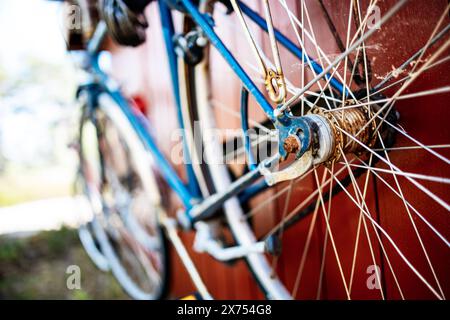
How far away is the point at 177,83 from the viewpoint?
1.09m

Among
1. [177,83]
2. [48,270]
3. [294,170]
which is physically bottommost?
[48,270]

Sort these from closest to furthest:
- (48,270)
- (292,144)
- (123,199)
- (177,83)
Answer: (292,144)
(177,83)
(123,199)
(48,270)

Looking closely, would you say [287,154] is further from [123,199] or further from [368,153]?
[123,199]


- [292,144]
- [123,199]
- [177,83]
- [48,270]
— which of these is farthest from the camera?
[48,270]

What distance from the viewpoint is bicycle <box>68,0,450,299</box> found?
2.06 ft

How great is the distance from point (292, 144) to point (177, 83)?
58 cm

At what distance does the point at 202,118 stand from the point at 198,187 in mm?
228

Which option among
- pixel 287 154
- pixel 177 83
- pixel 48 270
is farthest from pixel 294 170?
pixel 48 270

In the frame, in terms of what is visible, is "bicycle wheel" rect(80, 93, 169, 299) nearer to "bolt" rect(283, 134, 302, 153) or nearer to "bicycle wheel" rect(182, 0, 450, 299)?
"bicycle wheel" rect(182, 0, 450, 299)

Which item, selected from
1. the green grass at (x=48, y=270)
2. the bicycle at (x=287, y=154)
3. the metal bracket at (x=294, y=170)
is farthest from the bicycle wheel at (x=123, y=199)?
the metal bracket at (x=294, y=170)

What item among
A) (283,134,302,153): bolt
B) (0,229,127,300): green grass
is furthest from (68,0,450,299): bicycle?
(0,229,127,300): green grass

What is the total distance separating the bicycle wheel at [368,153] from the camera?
633 millimetres

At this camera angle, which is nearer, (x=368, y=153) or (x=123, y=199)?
(x=368, y=153)
